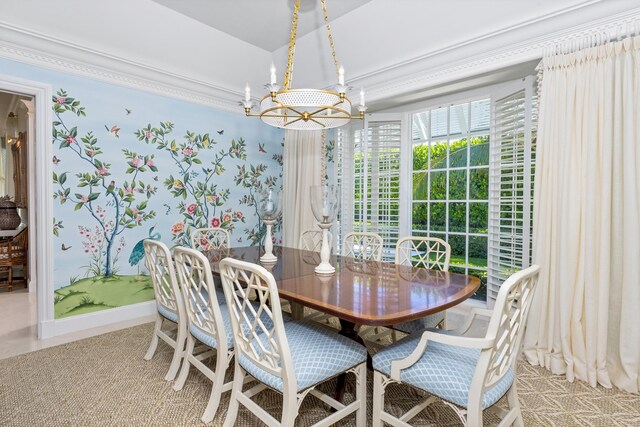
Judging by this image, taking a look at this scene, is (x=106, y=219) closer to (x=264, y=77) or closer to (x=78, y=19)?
(x=78, y=19)

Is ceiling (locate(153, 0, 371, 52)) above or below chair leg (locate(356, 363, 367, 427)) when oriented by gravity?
above

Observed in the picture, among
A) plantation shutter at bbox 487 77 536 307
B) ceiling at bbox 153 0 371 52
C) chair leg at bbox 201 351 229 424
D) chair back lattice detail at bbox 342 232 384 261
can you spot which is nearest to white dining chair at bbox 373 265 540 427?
chair leg at bbox 201 351 229 424

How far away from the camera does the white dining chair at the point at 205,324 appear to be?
5.55 ft

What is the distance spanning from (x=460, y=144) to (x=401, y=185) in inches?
27.4

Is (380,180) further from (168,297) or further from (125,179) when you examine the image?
(125,179)

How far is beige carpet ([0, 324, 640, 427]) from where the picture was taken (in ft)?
5.71

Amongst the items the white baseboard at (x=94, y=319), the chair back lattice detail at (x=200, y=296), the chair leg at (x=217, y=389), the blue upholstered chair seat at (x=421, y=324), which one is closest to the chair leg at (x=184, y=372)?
Result: the chair back lattice detail at (x=200, y=296)

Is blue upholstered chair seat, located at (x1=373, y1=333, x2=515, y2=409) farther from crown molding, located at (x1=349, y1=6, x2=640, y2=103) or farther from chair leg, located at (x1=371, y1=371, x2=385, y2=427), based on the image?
crown molding, located at (x1=349, y1=6, x2=640, y2=103)

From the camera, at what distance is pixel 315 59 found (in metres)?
3.71

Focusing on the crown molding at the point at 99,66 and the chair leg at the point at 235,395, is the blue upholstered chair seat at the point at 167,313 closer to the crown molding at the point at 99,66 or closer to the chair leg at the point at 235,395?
the chair leg at the point at 235,395

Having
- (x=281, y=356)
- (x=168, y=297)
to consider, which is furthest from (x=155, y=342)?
(x=281, y=356)

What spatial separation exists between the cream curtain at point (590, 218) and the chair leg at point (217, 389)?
2.05 m

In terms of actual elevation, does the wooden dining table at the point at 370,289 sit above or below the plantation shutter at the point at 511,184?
below

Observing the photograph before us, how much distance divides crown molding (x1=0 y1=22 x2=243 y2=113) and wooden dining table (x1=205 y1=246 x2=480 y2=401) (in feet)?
6.64
